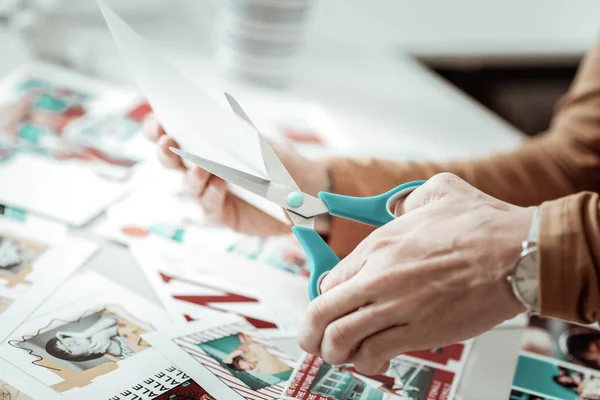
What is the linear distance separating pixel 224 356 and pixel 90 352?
124mm

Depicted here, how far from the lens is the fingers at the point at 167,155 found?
0.77 metres

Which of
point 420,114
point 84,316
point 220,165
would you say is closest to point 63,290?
point 84,316

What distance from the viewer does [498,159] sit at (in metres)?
1.00

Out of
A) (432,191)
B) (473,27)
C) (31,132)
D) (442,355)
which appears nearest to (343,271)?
(432,191)

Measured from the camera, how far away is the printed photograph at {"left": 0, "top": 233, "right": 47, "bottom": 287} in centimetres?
75

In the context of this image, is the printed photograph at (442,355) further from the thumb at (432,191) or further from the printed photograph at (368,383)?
the thumb at (432,191)

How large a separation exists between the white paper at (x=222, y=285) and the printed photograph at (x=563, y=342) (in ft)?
0.85

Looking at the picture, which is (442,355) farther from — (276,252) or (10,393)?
(10,393)

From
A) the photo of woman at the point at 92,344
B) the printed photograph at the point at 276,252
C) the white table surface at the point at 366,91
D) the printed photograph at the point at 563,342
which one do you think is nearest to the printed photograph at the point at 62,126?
the white table surface at the point at 366,91

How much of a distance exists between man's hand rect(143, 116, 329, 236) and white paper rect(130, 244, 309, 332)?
4 centimetres

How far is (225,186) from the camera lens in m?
0.81

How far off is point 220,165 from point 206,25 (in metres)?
0.81

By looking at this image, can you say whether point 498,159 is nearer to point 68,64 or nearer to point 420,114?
point 420,114

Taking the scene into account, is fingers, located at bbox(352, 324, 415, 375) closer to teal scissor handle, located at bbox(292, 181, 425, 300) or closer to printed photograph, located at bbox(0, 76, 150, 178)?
teal scissor handle, located at bbox(292, 181, 425, 300)
